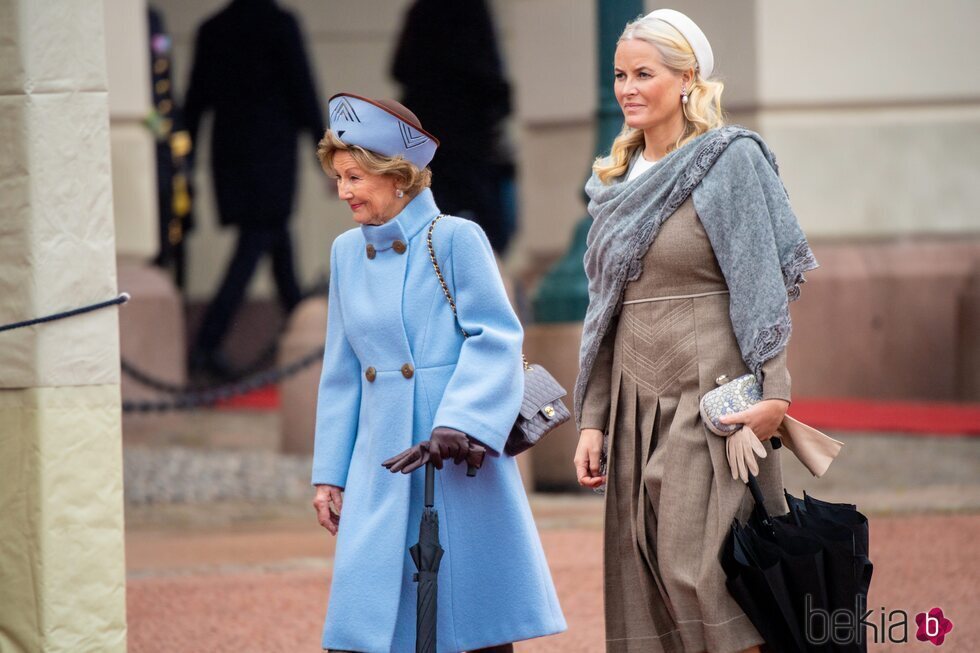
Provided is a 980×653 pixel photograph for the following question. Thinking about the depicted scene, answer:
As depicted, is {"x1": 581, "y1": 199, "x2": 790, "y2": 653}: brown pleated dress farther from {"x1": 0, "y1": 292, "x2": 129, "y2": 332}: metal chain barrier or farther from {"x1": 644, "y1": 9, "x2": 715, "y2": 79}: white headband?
{"x1": 0, "y1": 292, "x2": 129, "y2": 332}: metal chain barrier

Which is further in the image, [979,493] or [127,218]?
[127,218]

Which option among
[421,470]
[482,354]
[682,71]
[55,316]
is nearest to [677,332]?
[482,354]

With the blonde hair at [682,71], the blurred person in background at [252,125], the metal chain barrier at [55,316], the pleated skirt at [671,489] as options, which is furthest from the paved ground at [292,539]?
the blonde hair at [682,71]

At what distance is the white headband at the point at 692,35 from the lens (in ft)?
13.4

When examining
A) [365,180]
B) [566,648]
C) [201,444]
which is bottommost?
[201,444]

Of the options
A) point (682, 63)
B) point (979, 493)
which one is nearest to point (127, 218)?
point (979, 493)

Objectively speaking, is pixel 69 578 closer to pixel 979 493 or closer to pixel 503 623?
pixel 503 623

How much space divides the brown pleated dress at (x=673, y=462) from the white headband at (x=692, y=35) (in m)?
0.38

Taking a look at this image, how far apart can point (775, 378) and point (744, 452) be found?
191 millimetres

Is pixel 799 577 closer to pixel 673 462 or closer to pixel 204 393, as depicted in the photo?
pixel 673 462

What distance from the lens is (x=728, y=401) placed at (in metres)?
3.89

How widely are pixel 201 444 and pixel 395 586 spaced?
6837mm

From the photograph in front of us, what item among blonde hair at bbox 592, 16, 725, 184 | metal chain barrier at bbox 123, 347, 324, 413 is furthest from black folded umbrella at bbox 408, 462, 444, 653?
metal chain barrier at bbox 123, 347, 324, 413

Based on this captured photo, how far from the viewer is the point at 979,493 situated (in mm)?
8430
